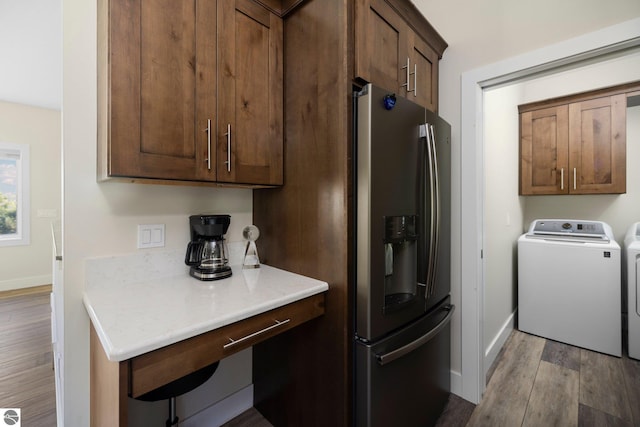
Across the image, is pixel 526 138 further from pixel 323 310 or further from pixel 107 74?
pixel 107 74

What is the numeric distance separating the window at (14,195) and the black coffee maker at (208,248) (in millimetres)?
4614

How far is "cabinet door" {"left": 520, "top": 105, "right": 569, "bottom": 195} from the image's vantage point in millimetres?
2822

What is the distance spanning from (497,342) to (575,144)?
81.0 inches

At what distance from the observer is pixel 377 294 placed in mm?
1219

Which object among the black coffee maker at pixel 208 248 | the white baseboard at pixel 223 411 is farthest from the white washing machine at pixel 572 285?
the black coffee maker at pixel 208 248

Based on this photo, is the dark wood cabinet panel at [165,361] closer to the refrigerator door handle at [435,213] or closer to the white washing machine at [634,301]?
the refrigerator door handle at [435,213]

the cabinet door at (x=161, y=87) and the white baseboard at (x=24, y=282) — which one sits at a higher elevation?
the cabinet door at (x=161, y=87)

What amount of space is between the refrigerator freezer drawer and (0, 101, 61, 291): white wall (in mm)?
5427

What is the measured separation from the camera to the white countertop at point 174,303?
80 centimetres

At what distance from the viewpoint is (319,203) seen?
1.31m

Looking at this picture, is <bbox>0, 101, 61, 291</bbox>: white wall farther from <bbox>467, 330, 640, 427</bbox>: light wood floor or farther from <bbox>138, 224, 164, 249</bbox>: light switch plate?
<bbox>467, 330, 640, 427</bbox>: light wood floor

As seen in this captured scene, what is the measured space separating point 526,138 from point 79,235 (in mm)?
3765

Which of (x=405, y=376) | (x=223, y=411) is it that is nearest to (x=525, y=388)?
(x=405, y=376)

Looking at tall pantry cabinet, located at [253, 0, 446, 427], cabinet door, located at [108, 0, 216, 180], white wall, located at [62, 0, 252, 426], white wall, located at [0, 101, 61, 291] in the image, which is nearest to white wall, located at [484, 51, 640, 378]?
tall pantry cabinet, located at [253, 0, 446, 427]
